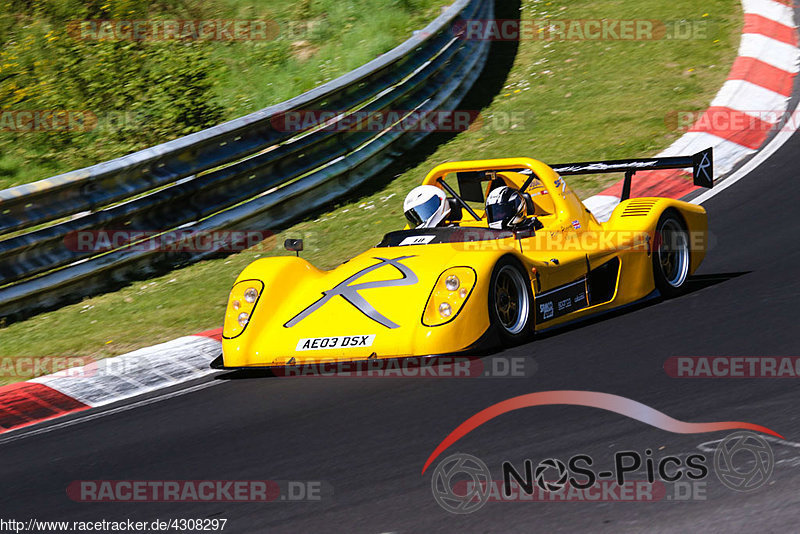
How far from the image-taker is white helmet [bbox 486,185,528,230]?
21.1 ft

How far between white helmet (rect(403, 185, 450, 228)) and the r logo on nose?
552 millimetres

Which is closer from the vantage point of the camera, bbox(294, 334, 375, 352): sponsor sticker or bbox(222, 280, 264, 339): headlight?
bbox(294, 334, 375, 352): sponsor sticker

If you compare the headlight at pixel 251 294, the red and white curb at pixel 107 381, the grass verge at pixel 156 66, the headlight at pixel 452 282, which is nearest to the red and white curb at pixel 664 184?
the red and white curb at pixel 107 381

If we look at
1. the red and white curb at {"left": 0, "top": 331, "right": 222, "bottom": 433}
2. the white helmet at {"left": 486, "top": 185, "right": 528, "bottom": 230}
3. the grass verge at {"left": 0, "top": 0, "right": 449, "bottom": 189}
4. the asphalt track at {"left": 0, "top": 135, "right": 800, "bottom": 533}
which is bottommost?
the red and white curb at {"left": 0, "top": 331, "right": 222, "bottom": 433}

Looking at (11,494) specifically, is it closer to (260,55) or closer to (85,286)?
(85,286)

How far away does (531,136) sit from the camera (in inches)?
410

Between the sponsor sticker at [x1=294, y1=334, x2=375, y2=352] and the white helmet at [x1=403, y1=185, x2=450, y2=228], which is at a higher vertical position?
the white helmet at [x1=403, y1=185, x2=450, y2=228]

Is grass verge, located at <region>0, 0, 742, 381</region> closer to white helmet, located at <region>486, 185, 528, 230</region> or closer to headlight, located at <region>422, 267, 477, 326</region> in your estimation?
white helmet, located at <region>486, 185, 528, 230</region>

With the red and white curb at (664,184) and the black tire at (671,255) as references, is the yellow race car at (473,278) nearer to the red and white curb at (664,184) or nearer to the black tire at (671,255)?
the black tire at (671,255)

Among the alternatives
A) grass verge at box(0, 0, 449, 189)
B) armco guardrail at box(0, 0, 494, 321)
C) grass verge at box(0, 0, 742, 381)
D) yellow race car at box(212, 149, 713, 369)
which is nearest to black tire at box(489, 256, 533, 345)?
yellow race car at box(212, 149, 713, 369)

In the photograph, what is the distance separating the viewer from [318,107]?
9.48 metres

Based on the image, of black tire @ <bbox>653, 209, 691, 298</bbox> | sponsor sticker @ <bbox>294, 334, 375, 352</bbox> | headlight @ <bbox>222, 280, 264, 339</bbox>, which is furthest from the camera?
black tire @ <bbox>653, 209, 691, 298</bbox>

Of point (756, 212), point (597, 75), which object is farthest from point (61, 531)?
point (597, 75)

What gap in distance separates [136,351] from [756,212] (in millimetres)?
4684
